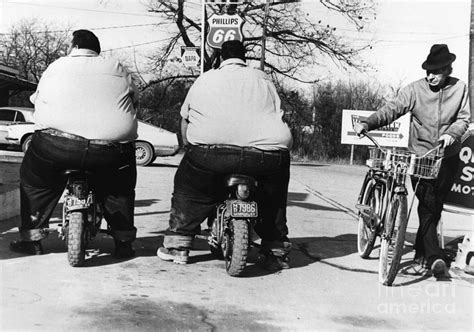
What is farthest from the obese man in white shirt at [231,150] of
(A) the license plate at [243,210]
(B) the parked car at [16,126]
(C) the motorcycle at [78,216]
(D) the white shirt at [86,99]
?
(B) the parked car at [16,126]

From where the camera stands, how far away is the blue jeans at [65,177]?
569 cm

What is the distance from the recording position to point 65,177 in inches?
237

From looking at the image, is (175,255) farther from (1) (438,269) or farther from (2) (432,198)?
(2) (432,198)

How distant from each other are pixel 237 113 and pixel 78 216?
1.56 metres

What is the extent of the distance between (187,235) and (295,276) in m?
1.01

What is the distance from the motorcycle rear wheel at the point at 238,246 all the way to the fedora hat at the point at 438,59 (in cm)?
219

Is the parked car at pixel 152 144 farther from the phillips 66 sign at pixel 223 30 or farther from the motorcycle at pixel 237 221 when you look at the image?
the motorcycle at pixel 237 221

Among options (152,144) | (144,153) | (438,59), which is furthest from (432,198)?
(152,144)

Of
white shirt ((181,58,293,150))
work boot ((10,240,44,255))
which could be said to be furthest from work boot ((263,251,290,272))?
work boot ((10,240,44,255))

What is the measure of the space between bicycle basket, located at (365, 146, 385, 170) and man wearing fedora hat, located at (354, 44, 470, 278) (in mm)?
223

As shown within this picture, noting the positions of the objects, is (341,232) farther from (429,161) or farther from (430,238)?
(429,161)

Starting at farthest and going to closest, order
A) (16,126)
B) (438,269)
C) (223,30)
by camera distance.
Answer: (16,126) → (223,30) → (438,269)

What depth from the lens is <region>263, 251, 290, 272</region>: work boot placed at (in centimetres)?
614

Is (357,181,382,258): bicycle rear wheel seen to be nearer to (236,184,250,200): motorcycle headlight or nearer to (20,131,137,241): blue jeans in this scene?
(236,184,250,200): motorcycle headlight
